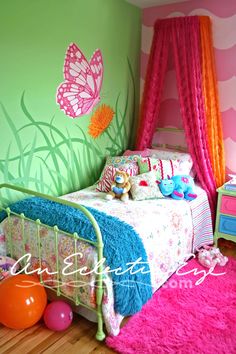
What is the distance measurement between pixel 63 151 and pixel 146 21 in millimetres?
1780

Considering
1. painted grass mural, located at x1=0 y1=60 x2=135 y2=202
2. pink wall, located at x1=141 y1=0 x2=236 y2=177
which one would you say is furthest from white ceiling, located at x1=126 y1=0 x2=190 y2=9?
painted grass mural, located at x1=0 y1=60 x2=135 y2=202

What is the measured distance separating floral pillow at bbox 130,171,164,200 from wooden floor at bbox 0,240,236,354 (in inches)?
44.8

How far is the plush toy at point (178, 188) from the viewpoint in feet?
9.55

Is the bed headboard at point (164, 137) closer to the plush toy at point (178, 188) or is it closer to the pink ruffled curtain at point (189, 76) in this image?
the pink ruffled curtain at point (189, 76)

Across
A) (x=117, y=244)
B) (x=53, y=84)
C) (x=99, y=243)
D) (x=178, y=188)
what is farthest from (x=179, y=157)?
(x=99, y=243)

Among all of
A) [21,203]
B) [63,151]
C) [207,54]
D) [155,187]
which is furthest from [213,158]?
[21,203]

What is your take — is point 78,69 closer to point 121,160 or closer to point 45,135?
point 45,135

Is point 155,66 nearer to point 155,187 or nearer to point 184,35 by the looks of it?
point 184,35

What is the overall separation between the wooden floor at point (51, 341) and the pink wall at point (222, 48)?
2158mm

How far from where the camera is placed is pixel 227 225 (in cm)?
309

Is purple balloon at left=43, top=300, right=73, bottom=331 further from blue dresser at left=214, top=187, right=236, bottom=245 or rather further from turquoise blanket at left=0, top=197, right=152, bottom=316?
blue dresser at left=214, top=187, right=236, bottom=245

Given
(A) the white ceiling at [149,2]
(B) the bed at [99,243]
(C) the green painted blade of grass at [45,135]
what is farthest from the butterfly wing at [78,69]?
(B) the bed at [99,243]

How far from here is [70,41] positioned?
2.85 m

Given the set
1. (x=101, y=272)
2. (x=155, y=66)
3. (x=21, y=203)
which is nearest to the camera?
(x=101, y=272)
